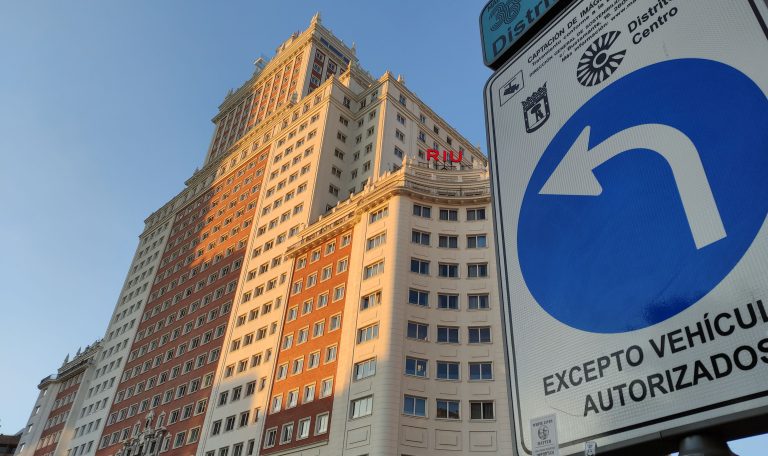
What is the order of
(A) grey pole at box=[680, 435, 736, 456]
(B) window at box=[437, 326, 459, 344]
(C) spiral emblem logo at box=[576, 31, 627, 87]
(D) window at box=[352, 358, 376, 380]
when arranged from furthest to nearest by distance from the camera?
(B) window at box=[437, 326, 459, 344] → (D) window at box=[352, 358, 376, 380] → (C) spiral emblem logo at box=[576, 31, 627, 87] → (A) grey pole at box=[680, 435, 736, 456]

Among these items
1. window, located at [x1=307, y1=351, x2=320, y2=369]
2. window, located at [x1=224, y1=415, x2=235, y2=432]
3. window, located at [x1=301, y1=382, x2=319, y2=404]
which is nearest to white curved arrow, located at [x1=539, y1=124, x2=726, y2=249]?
window, located at [x1=301, y1=382, x2=319, y2=404]

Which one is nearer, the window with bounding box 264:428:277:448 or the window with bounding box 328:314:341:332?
the window with bounding box 264:428:277:448

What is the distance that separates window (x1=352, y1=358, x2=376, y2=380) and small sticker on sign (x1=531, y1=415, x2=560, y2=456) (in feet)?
128

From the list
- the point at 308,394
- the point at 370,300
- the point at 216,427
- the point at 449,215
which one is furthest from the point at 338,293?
the point at 216,427

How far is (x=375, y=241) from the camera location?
49.8m

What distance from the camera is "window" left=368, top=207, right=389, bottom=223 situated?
50.8m

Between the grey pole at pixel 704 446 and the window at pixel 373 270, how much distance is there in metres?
43.8

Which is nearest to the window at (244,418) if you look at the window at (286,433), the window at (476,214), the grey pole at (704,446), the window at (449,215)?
the window at (286,433)

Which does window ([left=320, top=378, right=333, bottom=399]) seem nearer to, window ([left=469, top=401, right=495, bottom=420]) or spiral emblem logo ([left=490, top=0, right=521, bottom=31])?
window ([left=469, top=401, right=495, bottom=420])

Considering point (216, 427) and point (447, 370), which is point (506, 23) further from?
point (216, 427)

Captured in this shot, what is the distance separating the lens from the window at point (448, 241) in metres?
48.0

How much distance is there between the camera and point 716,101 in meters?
3.74

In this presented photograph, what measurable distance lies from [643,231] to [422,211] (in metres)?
46.3

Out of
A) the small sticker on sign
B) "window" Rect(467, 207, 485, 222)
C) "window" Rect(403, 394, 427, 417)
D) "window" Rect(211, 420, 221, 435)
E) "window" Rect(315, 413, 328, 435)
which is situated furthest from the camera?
"window" Rect(211, 420, 221, 435)
